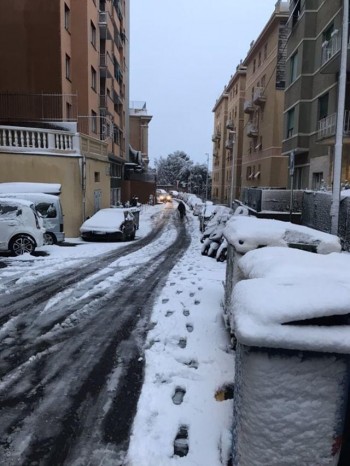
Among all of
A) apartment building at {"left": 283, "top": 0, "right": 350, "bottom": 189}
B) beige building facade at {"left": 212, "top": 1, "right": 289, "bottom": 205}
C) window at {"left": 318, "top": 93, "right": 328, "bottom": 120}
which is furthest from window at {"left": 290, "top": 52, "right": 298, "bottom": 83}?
beige building facade at {"left": 212, "top": 1, "right": 289, "bottom": 205}

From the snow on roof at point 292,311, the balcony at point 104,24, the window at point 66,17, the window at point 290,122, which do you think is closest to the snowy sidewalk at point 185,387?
the snow on roof at point 292,311

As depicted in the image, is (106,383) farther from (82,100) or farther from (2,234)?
(82,100)

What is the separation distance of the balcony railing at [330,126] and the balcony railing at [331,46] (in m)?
2.58

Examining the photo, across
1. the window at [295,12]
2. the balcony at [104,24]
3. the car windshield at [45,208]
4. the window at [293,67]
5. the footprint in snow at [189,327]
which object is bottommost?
the footprint in snow at [189,327]

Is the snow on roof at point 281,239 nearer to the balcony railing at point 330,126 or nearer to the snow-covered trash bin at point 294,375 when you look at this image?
the snow-covered trash bin at point 294,375

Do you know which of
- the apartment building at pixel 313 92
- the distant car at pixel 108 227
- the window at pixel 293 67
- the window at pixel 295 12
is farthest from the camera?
the window at pixel 293 67

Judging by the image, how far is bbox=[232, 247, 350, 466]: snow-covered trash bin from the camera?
239cm

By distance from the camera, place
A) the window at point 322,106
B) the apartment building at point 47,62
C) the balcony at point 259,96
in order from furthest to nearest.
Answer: the balcony at point 259,96
the apartment building at point 47,62
the window at point 322,106

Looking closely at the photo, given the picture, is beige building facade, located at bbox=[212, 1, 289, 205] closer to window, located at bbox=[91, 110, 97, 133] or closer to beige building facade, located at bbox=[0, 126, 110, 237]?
window, located at bbox=[91, 110, 97, 133]

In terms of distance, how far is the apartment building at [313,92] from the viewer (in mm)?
18922


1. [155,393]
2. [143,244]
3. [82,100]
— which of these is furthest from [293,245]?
[82,100]

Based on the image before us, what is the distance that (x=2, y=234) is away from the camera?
12570 mm

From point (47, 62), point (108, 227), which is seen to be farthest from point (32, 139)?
point (47, 62)

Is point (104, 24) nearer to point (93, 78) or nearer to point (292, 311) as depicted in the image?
point (93, 78)
